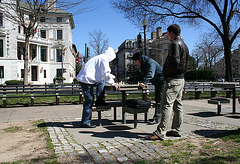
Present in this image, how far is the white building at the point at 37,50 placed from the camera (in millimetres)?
40594

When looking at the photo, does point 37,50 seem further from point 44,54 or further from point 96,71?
point 96,71

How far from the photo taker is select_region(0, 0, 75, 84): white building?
40.6 metres

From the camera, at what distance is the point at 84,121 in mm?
5469

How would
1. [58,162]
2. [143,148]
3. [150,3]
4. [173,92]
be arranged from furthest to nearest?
[150,3]
[173,92]
[143,148]
[58,162]

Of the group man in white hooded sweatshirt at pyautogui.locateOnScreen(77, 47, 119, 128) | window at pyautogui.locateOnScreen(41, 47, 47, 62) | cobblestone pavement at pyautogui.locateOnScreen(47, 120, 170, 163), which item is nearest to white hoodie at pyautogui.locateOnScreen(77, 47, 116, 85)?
man in white hooded sweatshirt at pyautogui.locateOnScreen(77, 47, 119, 128)

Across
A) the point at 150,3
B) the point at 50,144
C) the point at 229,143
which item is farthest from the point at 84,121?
the point at 150,3

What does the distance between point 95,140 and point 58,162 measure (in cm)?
122

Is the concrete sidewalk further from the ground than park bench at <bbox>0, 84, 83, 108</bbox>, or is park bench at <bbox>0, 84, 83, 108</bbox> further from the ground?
park bench at <bbox>0, 84, 83, 108</bbox>

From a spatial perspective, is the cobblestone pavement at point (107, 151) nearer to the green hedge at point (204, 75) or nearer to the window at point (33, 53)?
the window at point (33, 53)

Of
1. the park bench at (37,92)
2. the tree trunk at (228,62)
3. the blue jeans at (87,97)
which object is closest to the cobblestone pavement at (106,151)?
the blue jeans at (87,97)

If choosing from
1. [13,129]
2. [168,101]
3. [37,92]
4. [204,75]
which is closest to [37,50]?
[204,75]

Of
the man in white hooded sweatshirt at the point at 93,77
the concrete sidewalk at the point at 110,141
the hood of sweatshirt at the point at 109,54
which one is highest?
the hood of sweatshirt at the point at 109,54

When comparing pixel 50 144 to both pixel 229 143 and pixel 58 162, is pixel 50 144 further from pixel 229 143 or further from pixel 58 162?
pixel 229 143

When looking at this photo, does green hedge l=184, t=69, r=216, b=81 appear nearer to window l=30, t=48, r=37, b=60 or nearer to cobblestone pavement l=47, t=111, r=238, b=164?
window l=30, t=48, r=37, b=60
